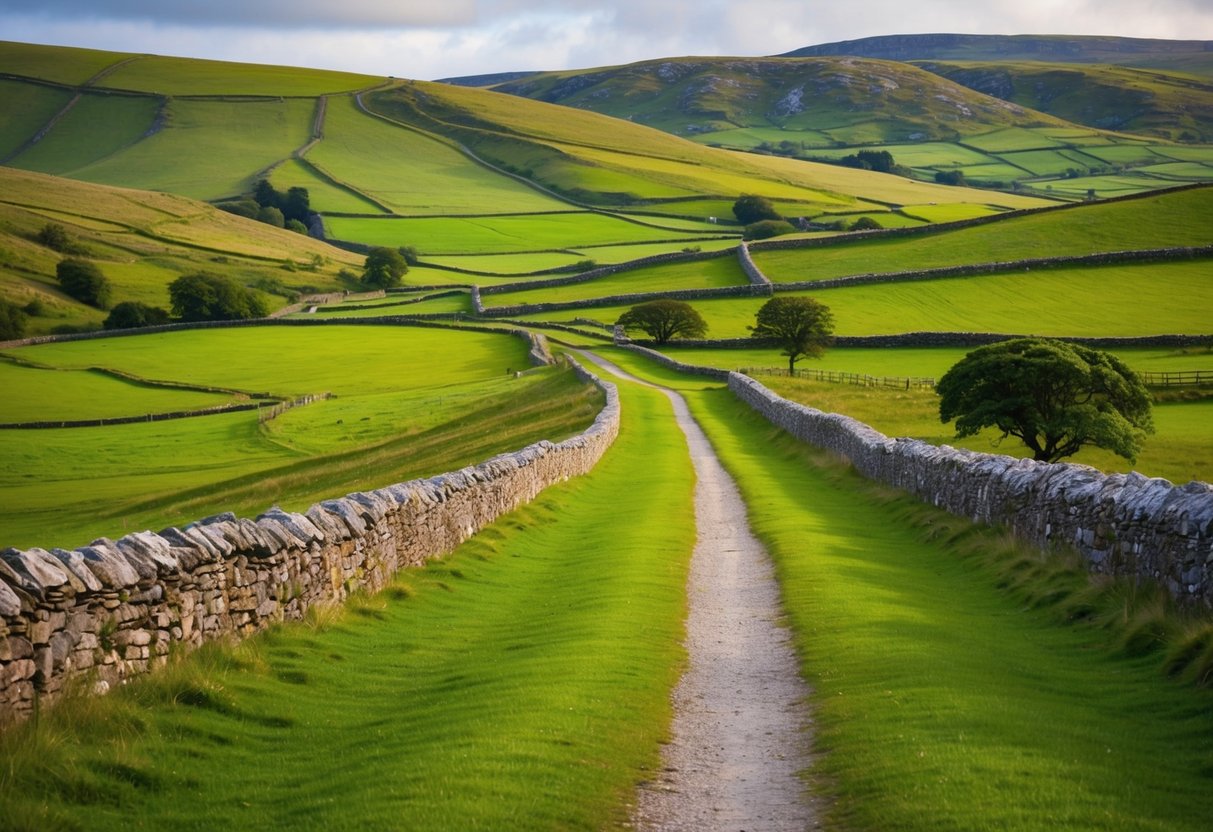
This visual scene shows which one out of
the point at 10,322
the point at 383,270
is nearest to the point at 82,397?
the point at 10,322

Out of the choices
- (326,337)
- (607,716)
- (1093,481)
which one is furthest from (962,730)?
(326,337)

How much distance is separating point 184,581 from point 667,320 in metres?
84.4

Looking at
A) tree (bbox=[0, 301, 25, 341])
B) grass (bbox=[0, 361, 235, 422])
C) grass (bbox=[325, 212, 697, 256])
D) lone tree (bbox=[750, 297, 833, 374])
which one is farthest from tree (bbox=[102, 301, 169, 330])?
lone tree (bbox=[750, 297, 833, 374])

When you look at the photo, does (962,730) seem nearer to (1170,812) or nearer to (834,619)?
(1170,812)

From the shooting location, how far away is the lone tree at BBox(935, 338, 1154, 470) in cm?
3847

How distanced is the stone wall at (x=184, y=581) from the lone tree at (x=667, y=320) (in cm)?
7634

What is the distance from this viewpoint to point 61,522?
138 feet

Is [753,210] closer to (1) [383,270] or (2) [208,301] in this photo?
(1) [383,270]

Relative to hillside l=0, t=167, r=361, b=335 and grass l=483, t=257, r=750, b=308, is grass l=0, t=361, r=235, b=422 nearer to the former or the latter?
hillside l=0, t=167, r=361, b=335

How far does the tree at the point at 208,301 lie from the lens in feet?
384

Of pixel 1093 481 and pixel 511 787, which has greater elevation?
pixel 1093 481

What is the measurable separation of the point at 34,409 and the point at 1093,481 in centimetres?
6730

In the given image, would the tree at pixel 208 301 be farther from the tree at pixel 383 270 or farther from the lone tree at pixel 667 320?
the lone tree at pixel 667 320

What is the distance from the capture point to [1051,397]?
39.7 meters
